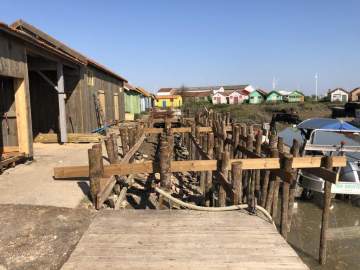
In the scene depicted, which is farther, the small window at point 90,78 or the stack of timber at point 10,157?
the small window at point 90,78

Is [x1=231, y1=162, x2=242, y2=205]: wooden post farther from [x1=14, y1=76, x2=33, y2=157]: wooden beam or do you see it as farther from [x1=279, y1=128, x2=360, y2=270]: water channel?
[x1=14, y1=76, x2=33, y2=157]: wooden beam

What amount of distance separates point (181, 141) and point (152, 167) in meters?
13.4

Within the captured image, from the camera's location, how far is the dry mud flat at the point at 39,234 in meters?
4.34

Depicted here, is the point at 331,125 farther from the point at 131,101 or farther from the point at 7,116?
the point at 131,101

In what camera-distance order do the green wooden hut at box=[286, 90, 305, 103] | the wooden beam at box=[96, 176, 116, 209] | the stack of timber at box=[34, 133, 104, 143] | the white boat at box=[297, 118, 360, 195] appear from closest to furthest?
1. the wooden beam at box=[96, 176, 116, 209]
2. the white boat at box=[297, 118, 360, 195]
3. the stack of timber at box=[34, 133, 104, 143]
4. the green wooden hut at box=[286, 90, 305, 103]

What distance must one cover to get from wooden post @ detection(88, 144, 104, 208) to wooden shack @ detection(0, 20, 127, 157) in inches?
166

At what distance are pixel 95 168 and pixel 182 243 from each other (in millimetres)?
2260

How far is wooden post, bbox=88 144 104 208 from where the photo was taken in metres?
5.96

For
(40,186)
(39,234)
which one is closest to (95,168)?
(39,234)

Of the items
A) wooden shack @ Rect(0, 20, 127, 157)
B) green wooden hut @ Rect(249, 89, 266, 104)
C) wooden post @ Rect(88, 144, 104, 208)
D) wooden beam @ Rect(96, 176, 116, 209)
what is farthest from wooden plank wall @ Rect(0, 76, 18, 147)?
green wooden hut @ Rect(249, 89, 266, 104)

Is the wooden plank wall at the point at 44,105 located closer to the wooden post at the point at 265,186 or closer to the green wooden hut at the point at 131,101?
the wooden post at the point at 265,186

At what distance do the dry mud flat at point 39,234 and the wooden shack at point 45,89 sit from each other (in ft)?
14.1

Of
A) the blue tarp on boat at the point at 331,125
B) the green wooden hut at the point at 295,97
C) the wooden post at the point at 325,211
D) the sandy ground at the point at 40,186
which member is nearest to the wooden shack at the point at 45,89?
the sandy ground at the point at 40,186

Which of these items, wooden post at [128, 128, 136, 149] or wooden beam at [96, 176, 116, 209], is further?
wooden post at [128, 128, 136, 149]
